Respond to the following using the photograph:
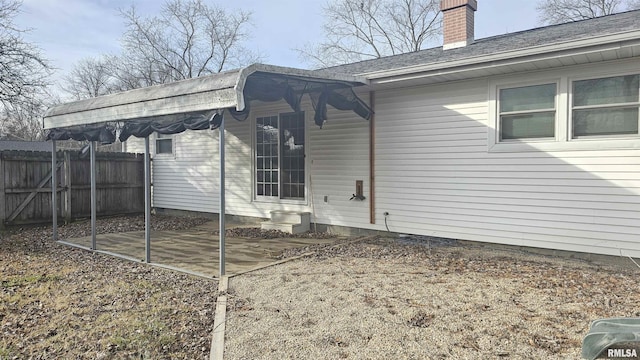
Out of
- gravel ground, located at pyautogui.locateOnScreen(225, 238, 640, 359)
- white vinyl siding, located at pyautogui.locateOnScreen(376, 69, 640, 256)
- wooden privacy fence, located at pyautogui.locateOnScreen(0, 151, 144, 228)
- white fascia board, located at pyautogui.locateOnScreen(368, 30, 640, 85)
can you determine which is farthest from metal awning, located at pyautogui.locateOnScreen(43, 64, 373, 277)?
wooden privacy fence, located at pyautogui.locateOnScreen(0, 151, 144, 228)

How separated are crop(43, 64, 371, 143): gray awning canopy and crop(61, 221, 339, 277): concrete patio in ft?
6.20

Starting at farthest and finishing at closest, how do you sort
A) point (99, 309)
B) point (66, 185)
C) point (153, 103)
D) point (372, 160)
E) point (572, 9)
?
point (572, 9)
point (66, 185)
point (372, 160)
point (153, 103)
point (99, 309)

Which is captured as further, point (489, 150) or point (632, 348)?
point (489, 150)

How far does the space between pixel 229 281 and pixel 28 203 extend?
7.56 metres

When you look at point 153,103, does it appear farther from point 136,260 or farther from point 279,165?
point 279,165

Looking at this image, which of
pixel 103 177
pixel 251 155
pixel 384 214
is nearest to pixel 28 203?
pixel 103 177

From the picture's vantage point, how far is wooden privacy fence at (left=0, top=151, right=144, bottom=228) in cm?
969

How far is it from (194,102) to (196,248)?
2.86 m

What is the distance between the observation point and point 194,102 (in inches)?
213

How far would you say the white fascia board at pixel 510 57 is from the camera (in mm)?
4996

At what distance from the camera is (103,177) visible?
11.5 meters

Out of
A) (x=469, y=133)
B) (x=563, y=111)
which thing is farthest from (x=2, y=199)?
(x=563, y=111)

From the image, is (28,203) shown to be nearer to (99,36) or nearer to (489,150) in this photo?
(489,150)

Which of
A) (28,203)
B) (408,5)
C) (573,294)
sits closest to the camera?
(573,294)
